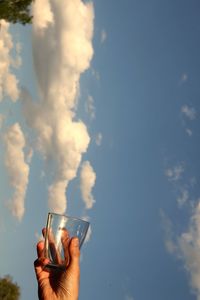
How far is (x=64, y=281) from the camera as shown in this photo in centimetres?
342

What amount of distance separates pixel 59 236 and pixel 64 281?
0.41 meters

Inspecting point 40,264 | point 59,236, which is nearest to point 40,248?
point 40,264

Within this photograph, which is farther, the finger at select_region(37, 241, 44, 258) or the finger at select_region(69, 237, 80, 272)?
the finger at select_region(37, 241, 44, 258)

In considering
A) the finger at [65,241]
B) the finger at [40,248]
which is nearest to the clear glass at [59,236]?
the finger at [65,241]

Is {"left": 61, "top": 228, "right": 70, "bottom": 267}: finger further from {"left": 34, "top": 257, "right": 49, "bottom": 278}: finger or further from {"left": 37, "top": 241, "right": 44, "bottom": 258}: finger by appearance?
{"left": 37, "top": 241, "right": 44, "bottom": 258}: finger

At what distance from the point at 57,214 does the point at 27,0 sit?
23.4 m

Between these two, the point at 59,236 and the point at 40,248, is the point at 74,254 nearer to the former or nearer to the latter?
the point at 59,236

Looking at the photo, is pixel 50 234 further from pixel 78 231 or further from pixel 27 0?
pixel 27 0

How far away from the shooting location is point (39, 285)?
3.54m

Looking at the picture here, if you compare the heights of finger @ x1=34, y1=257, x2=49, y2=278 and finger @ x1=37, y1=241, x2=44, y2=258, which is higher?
finger @ x1=37, y1=241, x2=44, y2=258

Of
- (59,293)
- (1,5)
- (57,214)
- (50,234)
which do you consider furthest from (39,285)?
(1,5)

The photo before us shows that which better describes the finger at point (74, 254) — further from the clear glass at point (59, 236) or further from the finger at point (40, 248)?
the finger at point (40, 248)

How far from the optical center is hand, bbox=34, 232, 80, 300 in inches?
134

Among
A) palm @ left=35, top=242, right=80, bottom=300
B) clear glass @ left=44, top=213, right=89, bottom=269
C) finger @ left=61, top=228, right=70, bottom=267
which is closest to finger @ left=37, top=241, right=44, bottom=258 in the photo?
palm @ left=35, top=242, right=80, bottom=300
